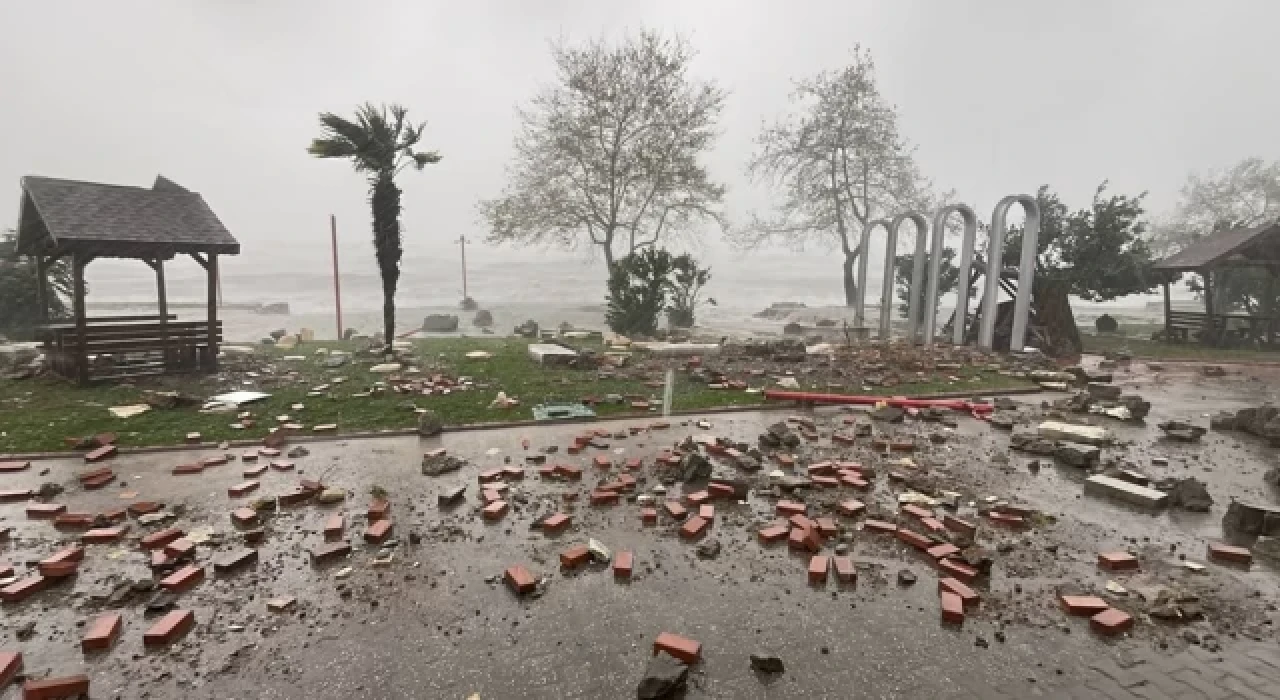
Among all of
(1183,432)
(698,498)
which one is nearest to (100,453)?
(698,498)

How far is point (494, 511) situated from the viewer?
4.80 meters

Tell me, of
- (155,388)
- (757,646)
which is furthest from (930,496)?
(155,388)

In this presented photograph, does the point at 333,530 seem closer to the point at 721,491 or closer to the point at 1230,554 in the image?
the point at 721,491

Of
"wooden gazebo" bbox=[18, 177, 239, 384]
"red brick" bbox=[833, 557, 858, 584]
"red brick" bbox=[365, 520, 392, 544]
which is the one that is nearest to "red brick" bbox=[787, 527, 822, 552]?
"red brick" bbox=[833, 557, 858, 584]

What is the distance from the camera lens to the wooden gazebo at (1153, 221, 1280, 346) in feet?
54.7

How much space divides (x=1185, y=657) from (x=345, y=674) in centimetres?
431

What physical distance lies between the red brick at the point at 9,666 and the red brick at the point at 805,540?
14.4 feet

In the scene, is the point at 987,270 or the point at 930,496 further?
the point at 987,270

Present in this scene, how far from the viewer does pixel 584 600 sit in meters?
3.64

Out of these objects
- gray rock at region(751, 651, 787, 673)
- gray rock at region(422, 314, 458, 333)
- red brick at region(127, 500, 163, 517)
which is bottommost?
gray rock at region(751, 651, 787, 673)

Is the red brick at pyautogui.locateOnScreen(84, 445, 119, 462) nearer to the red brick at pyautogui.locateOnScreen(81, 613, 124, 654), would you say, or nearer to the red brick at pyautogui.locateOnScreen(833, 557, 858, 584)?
the red brick at pyautogui.locateOnScreen(81, 613, 124, 654)

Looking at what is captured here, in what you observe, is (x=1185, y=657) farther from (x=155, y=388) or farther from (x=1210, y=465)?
(x=155, y=388)

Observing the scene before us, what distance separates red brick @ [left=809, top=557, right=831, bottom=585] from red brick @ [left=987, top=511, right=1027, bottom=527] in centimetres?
184

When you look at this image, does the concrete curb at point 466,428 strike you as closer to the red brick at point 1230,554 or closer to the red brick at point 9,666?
the red brick at point 9,666
